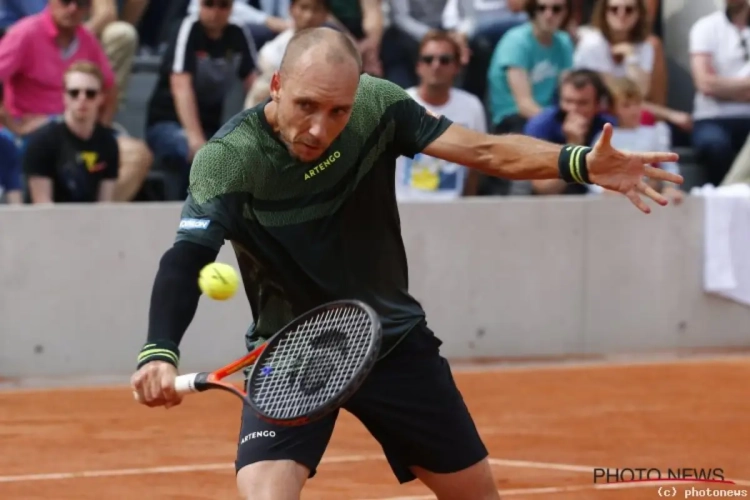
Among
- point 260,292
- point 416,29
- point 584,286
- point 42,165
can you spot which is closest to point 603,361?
point 584,286

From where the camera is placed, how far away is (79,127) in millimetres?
9250

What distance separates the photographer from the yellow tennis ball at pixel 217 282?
3.78 metres

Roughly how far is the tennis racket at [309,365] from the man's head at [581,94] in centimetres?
630

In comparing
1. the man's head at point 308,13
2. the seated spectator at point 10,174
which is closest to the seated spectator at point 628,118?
the man's head at point 308,13

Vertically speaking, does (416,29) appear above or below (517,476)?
above

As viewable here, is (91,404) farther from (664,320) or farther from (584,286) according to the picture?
(664,320)

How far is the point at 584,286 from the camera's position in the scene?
998cm

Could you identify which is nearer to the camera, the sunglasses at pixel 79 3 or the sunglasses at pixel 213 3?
the sunglasses at pixel 79 3

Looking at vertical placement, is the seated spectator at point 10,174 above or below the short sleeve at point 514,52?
below

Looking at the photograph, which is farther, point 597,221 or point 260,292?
point 597,221

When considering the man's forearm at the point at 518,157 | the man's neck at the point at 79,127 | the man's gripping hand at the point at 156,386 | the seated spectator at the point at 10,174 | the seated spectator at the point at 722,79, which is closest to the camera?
the man's gripping hand at the point at 156,386

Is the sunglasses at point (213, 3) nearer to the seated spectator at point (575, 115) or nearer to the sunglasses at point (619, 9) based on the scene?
the seated spectator at point (575, 115)

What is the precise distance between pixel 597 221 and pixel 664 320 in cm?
94

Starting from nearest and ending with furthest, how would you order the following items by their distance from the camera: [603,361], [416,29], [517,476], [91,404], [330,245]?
[330,245] < [517,476] < [91,404] < [603,361] < [416,29]
